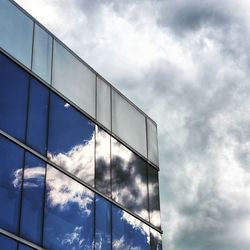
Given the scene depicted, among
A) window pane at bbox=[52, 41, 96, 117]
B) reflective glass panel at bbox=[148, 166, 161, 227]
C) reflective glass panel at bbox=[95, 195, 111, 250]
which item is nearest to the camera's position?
reflective glass panel at bbox=[95, 195, 111, 250]

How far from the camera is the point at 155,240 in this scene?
99.0ft

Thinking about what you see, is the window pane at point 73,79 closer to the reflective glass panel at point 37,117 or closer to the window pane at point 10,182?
the reflective glass panel at point 37,117

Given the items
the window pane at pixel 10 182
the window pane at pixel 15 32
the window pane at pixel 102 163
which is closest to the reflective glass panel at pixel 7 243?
the window pane at pixel 10 182

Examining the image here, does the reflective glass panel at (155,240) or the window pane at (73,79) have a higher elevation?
the window pane at (73,79)

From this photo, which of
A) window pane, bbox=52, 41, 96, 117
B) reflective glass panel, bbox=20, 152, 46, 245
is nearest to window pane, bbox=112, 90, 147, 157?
window pane, bbox=52, 41, 96, 117

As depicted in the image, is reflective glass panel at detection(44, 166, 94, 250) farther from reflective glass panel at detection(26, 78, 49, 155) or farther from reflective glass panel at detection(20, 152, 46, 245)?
reflective glass panel at detection(26, 78, 49, 155)

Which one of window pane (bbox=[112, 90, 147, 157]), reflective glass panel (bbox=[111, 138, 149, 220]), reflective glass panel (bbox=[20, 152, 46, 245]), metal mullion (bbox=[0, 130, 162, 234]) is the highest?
window pane (bbox=[112, 90, 147, 157])

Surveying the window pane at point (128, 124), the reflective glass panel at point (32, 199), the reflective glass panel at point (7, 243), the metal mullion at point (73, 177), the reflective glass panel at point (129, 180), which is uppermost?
the window pane at point (128, 124)

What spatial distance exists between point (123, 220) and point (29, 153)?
632cm

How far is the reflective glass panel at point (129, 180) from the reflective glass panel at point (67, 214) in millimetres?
2364

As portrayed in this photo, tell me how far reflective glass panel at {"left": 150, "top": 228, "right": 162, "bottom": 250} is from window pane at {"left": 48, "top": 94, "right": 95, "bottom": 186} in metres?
4.83

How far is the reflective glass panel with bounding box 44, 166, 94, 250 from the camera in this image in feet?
78.0

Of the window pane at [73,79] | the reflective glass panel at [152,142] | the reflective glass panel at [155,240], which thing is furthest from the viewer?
the reflective glass panel at [152,142]

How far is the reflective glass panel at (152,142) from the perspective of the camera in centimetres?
3238
